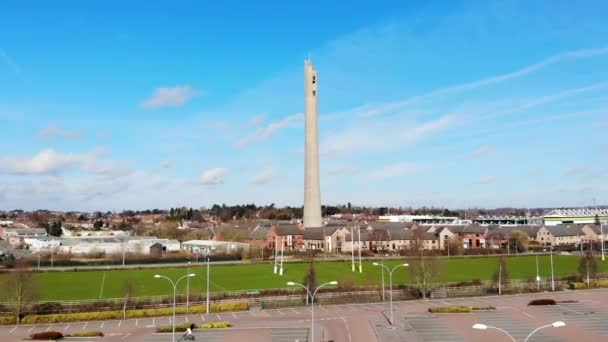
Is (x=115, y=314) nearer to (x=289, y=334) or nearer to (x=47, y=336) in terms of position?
(x=47, y=336)

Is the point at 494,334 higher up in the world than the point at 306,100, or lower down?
lower down

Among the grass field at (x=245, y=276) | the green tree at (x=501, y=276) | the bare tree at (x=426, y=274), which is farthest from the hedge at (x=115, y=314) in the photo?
the green tree at (x=501, y=276)

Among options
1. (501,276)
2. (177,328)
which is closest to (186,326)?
(177,328)

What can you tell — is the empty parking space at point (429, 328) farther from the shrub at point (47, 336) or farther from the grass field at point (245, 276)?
the shrub at point (47, 336)

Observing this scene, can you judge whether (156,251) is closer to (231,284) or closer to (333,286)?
(231,284)

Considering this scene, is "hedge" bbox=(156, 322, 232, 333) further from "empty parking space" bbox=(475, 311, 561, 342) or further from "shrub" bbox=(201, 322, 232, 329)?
"empty parking space" bbox=(475, 311, 561, 342)

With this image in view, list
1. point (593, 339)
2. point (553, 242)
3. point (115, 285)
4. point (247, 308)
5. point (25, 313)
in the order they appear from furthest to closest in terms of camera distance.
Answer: point (553, 242), point (115, 285), point (247, 308), point (25, 313), point (593, 339)

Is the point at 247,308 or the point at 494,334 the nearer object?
the point at 494,334

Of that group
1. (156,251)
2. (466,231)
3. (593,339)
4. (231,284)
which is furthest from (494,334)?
(466,231)
